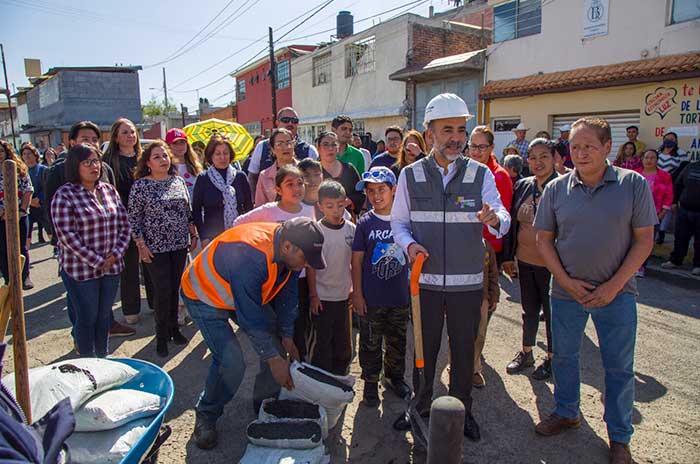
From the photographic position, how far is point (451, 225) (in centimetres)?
286

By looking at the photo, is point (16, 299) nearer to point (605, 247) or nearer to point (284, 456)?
point (284, 456)

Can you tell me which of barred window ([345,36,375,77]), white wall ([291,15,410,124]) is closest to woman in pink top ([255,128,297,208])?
white wall ([291,15,410,124])

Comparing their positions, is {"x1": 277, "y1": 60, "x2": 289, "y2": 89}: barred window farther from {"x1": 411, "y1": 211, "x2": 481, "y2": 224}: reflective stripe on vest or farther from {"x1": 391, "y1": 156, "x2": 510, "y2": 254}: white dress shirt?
{"x1": 411, "y1": 211, "x2": 481, "y2": 224}: reflective stripe on vest

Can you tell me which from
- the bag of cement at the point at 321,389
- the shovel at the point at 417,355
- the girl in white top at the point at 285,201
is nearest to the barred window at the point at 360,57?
the girl in white top at the point at 285,201

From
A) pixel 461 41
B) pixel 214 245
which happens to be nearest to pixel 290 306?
pixel 214 245

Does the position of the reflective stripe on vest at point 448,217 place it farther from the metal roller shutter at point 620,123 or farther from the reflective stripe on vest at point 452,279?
the metal roller shutter at point 620,123

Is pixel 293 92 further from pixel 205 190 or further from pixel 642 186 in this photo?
pixel 642 186

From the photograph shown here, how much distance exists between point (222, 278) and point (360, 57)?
2071 centimetres

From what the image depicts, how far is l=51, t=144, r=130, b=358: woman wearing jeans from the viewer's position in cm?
364

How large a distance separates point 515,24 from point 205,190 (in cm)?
1220

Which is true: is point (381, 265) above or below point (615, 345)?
above

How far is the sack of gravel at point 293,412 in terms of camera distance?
2961 mm

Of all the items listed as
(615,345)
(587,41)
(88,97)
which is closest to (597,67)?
(587,41)

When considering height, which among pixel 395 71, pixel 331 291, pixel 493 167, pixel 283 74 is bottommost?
pixel 331 291
